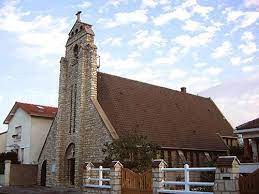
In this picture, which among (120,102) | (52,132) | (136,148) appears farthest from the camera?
(52,132)

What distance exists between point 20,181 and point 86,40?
14773mm

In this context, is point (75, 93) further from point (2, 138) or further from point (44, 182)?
point (2, 138)

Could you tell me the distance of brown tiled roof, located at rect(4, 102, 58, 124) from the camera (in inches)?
1399

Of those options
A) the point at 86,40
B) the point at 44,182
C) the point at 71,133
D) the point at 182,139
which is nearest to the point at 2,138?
the point at 44,182

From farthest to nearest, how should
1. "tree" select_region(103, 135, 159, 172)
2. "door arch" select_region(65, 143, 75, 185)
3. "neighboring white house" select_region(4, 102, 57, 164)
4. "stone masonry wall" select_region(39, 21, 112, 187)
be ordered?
"neighboring white house" select_region(4, 102, 57, 164)
"door arch" select_region(65, 143, 75, 185)
"stone masonry wall" select_region(39, 21, 112, 187)
"tree" select_region(103, 135, 159, 172)

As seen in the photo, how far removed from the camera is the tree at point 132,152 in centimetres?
2048

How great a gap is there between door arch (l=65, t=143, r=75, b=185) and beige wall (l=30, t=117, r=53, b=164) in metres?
7.29

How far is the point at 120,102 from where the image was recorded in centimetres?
2769

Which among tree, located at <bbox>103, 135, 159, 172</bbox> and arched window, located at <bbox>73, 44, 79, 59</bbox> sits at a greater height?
arched window, located at <bbox>73, 44, 79, 59</bbox>

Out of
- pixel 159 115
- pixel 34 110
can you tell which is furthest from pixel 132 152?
pixel 34 110

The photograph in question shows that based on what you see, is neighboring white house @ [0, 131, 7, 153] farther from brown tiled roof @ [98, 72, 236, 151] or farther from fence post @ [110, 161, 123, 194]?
fence post @ [110, 161, 123, 194]

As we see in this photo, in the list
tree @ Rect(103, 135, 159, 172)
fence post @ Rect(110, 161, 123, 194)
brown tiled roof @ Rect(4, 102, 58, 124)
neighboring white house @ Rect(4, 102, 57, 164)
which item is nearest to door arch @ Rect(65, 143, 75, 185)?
tree @ Rect(103, 135, 159, 172)

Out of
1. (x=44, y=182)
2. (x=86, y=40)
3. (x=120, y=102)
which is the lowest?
(x=44, y=182)

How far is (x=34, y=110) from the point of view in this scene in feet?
118
